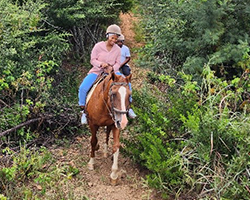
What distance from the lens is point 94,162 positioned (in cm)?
600

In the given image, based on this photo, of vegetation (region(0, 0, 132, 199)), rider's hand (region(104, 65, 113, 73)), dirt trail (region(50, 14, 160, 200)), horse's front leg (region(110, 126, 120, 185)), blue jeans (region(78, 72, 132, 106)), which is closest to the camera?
dirt trail (region(50, 14, 160, 200))

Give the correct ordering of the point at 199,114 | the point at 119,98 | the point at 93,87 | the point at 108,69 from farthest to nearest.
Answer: the point at 93,87 < the point at 108,69 < the point at 199,114 < the point at 119,98

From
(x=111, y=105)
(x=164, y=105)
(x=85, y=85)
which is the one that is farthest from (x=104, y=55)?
(x=164, y=105)

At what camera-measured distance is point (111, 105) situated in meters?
4.91

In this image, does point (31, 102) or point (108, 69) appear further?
point (31, 102)

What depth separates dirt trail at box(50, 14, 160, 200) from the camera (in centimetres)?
510

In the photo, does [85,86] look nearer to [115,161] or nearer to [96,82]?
[96,82]

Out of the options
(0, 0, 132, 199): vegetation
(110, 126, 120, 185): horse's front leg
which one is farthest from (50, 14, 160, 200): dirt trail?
(0, 0, 132, 199): vegetation

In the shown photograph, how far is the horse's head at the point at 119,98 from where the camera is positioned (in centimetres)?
473

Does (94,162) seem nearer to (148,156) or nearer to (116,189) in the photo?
(116,189)

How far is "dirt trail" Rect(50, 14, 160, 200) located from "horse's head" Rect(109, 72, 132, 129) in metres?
0.97

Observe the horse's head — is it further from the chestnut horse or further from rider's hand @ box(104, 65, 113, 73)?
rider's hand @ box(104, 65, 113, 73)

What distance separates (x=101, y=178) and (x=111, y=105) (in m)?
1.43

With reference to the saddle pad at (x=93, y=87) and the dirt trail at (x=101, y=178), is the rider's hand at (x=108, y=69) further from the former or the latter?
the dirt trail at (x=101, y=178)
